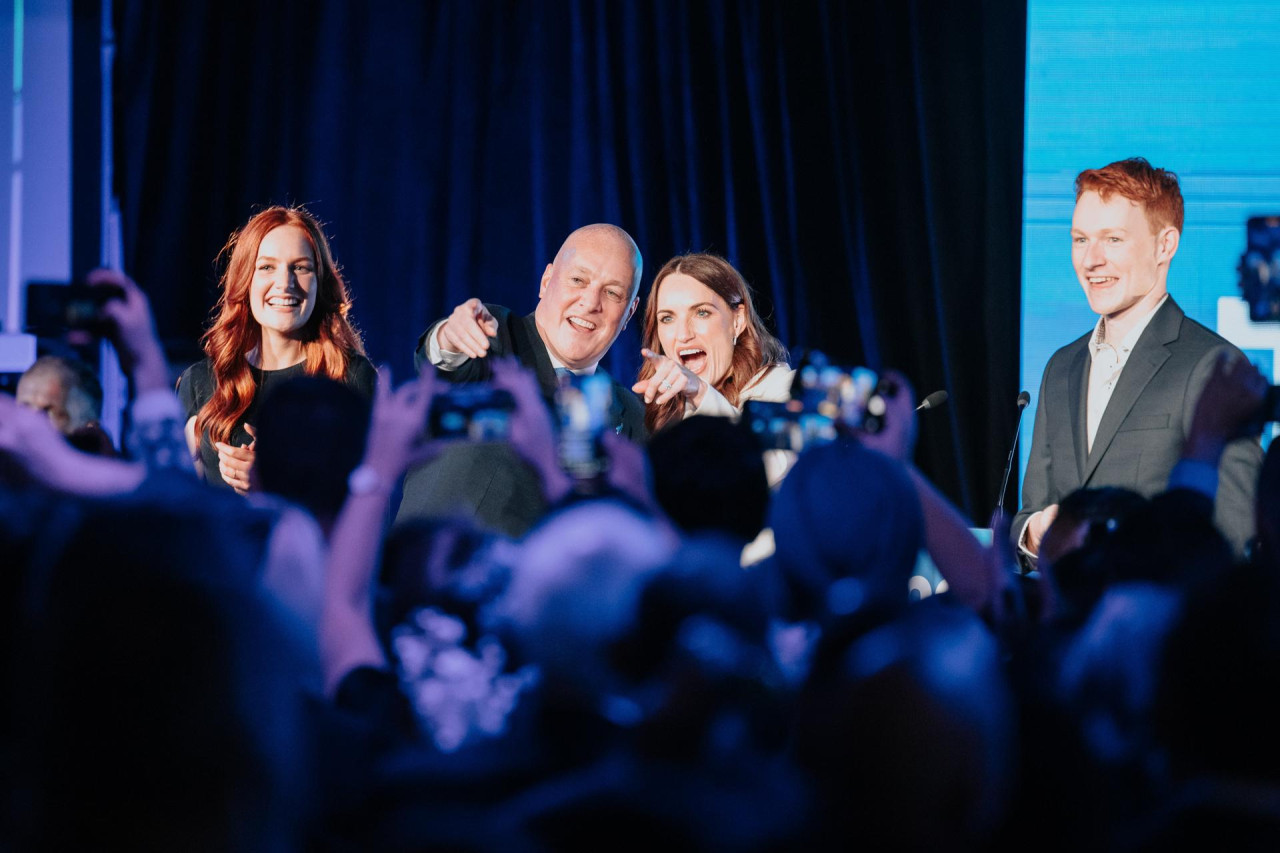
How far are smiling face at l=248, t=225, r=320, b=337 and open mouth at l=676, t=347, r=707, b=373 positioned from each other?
0.81m

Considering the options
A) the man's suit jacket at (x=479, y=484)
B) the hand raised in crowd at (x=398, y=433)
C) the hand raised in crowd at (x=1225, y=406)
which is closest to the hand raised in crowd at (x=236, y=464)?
the man's suit jacket at (x=479, y=484)

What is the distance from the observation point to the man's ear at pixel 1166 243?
238 cm

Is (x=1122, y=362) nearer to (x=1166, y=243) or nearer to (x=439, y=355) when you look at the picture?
(x=1166, y=243)

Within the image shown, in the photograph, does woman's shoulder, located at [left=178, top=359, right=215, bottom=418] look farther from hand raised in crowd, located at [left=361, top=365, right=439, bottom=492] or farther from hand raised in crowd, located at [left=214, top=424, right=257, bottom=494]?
hand raised in crowd, located at [left=361, top=365, right=439, bottom=492]

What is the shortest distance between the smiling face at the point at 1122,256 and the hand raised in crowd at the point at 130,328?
66.4 inches

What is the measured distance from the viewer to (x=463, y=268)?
14.3ft

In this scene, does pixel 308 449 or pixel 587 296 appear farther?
pixel 587 296

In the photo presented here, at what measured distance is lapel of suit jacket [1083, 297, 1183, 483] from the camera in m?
2.32

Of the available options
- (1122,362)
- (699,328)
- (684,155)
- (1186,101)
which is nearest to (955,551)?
(1122,362)

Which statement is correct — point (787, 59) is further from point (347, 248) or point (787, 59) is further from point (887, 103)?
point (347, 248)

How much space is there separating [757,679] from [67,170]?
3.73 metres

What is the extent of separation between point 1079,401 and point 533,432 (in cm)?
143

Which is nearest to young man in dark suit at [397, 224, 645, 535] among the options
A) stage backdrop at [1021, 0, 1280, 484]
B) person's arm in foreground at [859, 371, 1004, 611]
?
person's arm in foreground at [859, 371, 1004, 611]

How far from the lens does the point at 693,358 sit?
279 centimetres
